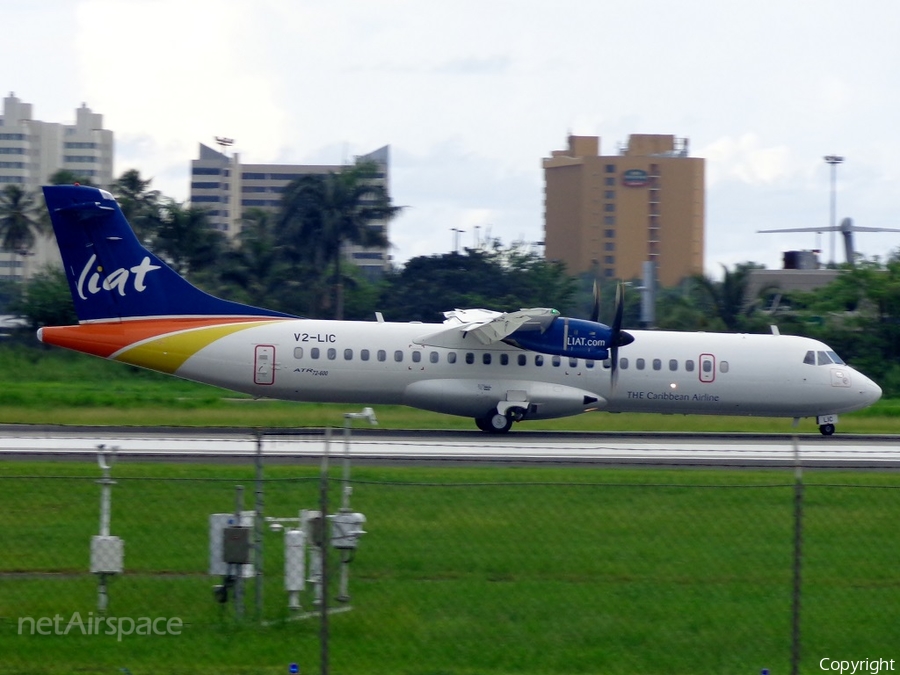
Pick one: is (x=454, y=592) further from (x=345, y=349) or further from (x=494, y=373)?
(x=494, y=373)

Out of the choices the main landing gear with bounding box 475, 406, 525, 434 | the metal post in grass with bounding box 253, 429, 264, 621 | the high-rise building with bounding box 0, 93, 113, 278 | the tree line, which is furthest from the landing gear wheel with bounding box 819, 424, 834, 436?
the high-rise building with bounding box 0, 93, 113, 278

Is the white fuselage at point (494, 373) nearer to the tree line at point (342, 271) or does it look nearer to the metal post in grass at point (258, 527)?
the metal post in grass at point (258, 527)

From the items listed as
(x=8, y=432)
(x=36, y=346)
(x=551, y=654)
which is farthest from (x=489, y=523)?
(x=36, y=346)

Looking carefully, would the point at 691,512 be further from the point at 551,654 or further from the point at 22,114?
the point at 22,114

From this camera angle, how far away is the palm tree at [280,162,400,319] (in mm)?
56875

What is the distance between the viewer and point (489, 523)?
34.2 ft

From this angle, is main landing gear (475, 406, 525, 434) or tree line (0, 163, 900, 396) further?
tree line (0, 163, 900, 396)

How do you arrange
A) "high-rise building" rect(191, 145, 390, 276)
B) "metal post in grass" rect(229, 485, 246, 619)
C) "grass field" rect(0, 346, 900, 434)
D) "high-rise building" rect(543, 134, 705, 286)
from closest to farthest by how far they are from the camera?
"metal post in grass" rect(229, 485, 246, 619) < "grass field" rect(0, 346, 900, 434) < "high-rise building" rect(543, 134, 705, 286) < "high-rise building" rect(191, 145, 390, 276)

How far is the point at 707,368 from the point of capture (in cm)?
2498

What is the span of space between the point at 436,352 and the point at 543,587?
14.6m

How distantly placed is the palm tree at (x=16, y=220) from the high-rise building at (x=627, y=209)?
66106 mm

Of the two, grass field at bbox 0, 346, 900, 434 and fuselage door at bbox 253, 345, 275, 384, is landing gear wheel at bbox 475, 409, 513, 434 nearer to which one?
grass field at bbox 0, 346, 900, 434

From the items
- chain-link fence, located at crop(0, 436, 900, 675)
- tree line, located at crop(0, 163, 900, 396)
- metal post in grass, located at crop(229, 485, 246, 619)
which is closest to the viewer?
chain-link fence, located at crop(0, 436, 900, 675)

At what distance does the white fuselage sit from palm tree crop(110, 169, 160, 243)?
1406 inches
